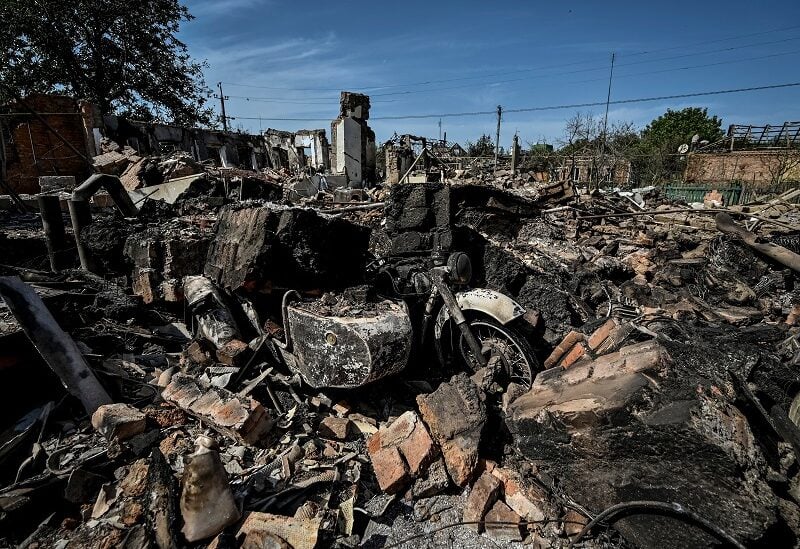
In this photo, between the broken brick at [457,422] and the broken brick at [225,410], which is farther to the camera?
the broken brick at [225,410]

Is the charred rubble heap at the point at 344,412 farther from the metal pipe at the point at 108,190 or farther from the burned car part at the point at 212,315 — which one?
the metal pipe at the point at 108,190

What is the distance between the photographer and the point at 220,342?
3615mm

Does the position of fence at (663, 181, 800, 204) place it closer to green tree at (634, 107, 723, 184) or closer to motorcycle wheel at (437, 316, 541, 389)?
green tree at (634, 107, 723, 184)

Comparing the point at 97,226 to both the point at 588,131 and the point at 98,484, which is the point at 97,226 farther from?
the point at 588,131

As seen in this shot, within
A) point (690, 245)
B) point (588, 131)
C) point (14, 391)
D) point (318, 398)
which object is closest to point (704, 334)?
point (318, 398)

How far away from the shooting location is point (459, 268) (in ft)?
11.9

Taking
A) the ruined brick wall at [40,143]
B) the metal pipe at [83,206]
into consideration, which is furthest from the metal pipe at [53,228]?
the ruined brick wall at [40,143]

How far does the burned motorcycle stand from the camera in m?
2.95

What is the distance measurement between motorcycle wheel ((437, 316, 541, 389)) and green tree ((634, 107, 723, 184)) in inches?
971

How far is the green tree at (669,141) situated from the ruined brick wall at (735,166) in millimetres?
816

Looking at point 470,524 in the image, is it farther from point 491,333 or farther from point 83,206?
point 83,206

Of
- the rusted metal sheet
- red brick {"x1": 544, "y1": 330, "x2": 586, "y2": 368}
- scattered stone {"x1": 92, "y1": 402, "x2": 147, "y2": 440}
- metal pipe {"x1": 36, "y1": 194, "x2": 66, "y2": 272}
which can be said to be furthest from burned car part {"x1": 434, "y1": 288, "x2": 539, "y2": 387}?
metal pipe {"x1": 36, "y1": 194, "x2": 66, "y2": 272}

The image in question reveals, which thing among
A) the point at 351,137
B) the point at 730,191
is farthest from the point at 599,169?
the point at 351,137

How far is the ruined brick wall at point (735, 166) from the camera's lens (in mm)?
22062
